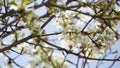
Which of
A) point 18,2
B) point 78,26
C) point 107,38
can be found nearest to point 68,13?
point 78,26

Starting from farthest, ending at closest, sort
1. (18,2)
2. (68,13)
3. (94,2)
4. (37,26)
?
1. (68,13)
2. (94,2)
3. (37,26)
4. (18,2)

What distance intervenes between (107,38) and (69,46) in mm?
272

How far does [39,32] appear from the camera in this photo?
2.00 metres

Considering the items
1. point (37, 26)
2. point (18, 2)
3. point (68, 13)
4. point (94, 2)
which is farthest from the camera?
point (68, 13)

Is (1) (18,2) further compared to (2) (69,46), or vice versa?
(2) (69,46)

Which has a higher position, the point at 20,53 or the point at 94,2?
the point at 94,2

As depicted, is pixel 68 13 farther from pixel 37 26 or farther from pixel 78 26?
pixel 37 26

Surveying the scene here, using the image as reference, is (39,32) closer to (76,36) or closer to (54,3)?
(54,3)

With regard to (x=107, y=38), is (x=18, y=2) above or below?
above

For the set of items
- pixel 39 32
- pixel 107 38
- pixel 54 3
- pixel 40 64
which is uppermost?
pixel 54 3

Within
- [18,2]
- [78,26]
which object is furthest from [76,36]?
[18,2]

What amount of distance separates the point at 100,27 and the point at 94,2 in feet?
0.78

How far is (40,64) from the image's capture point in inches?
93.9

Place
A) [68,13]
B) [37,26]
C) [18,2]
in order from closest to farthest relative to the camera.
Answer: [18,2], [37,26], [68,13]
